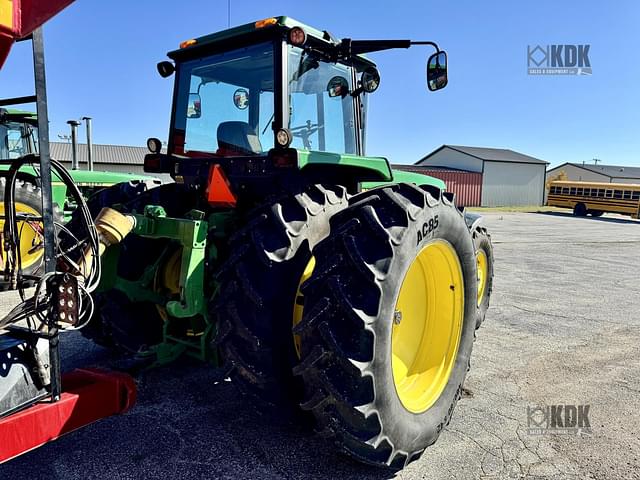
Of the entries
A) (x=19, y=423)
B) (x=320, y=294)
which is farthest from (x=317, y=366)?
(x=19, y=423)

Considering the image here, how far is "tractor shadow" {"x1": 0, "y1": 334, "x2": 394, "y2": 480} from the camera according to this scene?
99.7 inches

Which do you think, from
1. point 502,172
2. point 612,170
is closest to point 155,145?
point 502,172

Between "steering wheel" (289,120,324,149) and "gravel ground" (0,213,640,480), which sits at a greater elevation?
"steering wheel" (289,120,324,149)

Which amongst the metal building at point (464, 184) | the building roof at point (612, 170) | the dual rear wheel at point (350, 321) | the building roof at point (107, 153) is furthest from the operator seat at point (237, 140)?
the building roof at point (612, 170)

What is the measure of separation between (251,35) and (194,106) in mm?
795

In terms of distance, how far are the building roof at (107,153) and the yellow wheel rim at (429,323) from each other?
3725cm

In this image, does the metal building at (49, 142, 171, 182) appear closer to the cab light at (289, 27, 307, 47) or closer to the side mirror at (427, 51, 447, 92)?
the side mirror at (427, 51, 447, 92)

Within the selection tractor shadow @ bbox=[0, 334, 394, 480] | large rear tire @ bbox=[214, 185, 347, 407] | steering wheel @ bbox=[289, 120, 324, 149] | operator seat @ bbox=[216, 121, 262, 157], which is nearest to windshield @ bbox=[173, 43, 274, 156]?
operator seat @ bbox=[216, 121, 262, 157]

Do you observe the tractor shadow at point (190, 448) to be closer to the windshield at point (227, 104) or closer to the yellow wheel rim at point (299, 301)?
the yellow wheel rim at point (299, 301)

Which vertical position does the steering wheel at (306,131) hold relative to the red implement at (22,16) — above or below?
below

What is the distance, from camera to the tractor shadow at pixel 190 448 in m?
2.53

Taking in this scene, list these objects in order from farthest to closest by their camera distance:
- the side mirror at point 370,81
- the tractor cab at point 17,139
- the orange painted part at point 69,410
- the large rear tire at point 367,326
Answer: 1. the tractor cab at point 17,139
2. the side mirror at point 370,81
3. the large rear tire at point 367,326
4. the orange painted part at point 69,410

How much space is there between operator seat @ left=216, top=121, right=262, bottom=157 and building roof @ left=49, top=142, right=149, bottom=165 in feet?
119

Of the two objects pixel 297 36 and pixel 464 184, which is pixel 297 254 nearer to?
pixel 297 36
